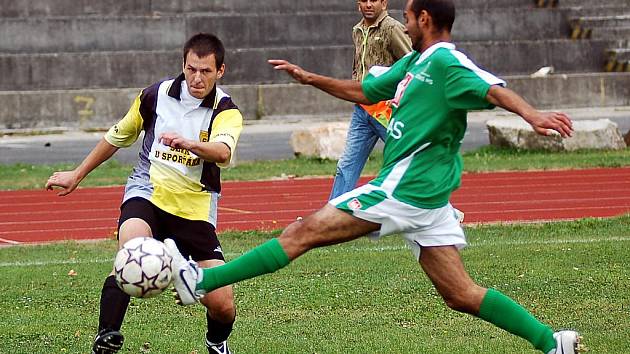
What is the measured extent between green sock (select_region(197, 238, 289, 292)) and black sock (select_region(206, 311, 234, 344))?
0.82 m

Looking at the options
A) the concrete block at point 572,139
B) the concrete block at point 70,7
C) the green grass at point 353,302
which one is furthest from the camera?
the concrete block at point 70,7

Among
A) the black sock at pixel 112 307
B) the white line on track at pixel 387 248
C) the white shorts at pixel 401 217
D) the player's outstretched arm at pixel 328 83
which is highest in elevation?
the player's outstretched arm at pixel 328 83

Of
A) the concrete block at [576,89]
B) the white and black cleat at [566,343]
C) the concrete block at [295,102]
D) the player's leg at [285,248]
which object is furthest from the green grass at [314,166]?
the white and black cleat at [566,343]

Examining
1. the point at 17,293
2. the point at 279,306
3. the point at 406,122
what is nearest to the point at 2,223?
the point at 17,293

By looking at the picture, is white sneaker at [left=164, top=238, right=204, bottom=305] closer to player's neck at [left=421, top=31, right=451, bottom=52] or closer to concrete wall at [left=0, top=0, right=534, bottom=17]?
player's neck at [left=421, top=31, right=451, bottom=52]

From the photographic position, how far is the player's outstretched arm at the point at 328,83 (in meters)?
6.62

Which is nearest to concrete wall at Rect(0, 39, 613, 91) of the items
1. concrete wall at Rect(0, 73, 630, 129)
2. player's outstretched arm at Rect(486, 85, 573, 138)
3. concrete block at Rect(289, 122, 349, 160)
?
concrete wall at Rect(0, 73, 630, 129)

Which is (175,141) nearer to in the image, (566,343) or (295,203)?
(566,343)

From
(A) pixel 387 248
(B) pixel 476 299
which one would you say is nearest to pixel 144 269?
(B) pixel 476 299

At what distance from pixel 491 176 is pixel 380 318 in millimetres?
8740

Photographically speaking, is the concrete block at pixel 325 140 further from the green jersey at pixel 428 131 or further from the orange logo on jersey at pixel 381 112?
the green jersey at pixel 428 131

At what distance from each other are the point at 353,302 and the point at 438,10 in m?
2.95

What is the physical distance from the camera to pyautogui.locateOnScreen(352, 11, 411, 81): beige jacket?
10.9 meters

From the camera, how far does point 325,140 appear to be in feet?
60.8
